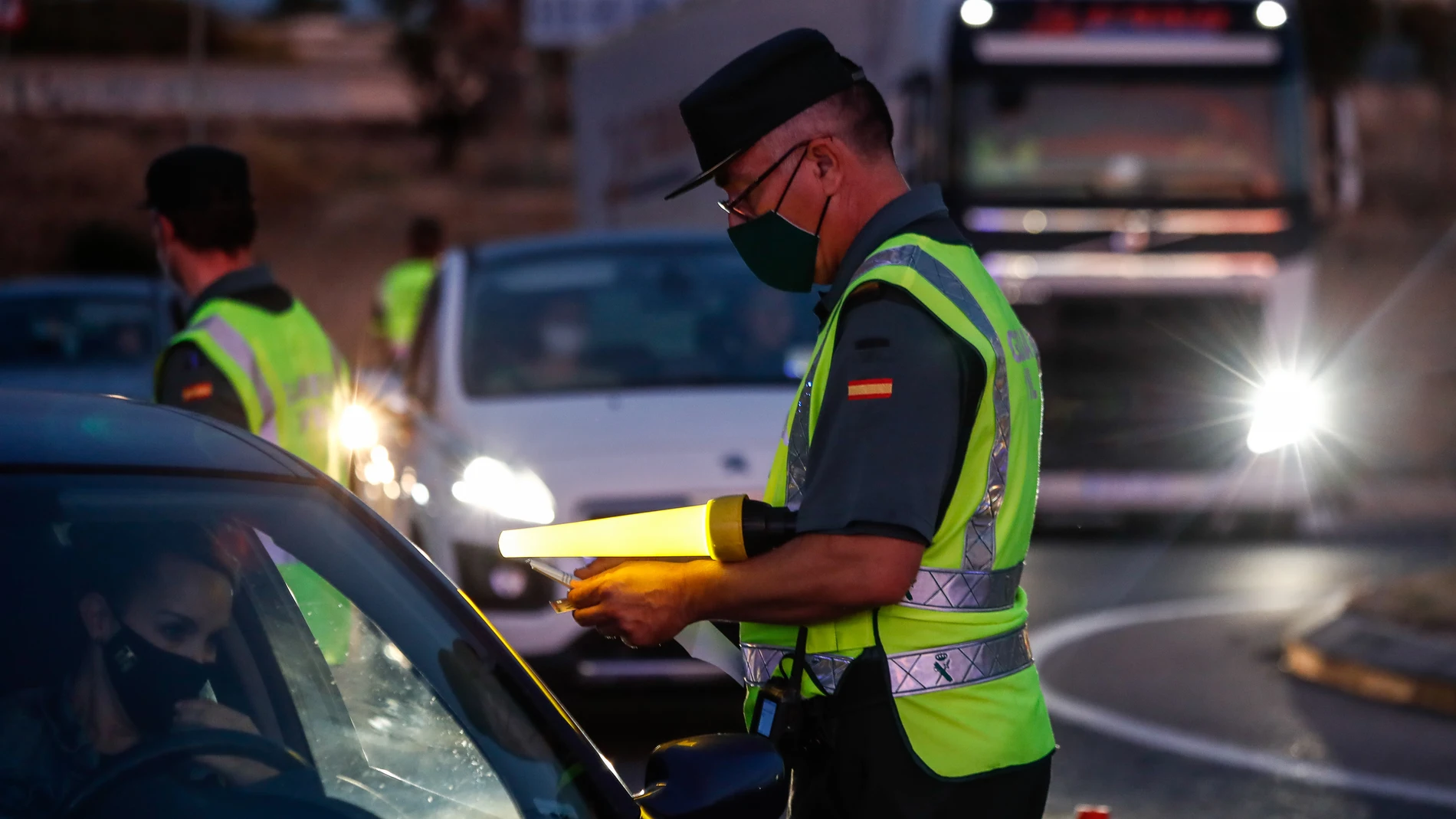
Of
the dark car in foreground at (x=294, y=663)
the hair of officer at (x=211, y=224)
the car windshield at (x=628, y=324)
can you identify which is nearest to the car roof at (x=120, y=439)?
the dark car in foreground at (x=294, y=663)

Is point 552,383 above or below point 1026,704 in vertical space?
above

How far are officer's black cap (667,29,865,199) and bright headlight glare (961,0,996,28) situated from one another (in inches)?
432

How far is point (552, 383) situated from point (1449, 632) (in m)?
4.19

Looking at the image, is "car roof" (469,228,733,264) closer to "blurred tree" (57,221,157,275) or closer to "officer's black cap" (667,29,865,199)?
"officer's black cap" (667,29,865,199)

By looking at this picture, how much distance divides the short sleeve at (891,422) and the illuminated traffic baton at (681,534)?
0.08 meters

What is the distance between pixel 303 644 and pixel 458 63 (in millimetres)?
67819

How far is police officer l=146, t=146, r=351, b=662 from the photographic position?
4.55 metres

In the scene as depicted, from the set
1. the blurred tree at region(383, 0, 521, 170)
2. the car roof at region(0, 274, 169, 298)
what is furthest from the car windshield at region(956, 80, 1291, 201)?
the blurred tree at region(383, 0, 521, 170)

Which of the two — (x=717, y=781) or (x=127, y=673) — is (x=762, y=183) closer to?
(x=717, y=781)

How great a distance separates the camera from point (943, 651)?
2.90m

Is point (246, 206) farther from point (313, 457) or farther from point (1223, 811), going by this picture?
point (1223, 811)

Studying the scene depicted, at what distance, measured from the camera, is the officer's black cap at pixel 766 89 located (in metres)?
3.04

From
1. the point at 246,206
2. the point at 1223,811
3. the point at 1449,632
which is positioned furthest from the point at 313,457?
the point at 1449,632

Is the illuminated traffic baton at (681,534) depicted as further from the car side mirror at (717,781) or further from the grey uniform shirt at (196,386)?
the grey uniform shirt at (196,386)
